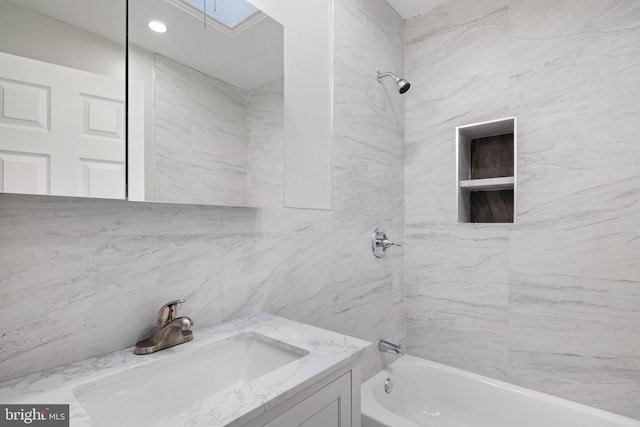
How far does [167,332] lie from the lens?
0.89 m

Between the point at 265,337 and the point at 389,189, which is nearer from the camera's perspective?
the point at 265,337

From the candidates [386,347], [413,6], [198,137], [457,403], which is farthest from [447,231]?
[198,137]

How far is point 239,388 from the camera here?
702 mm

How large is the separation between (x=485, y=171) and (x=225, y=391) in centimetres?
183

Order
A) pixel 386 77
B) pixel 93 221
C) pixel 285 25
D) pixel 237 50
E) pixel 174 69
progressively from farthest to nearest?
pixel 386 77
pixel 285 25
pixel 237 50
pixel 174 69
pixel 93 221

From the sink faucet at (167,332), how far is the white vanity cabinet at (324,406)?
37 cm

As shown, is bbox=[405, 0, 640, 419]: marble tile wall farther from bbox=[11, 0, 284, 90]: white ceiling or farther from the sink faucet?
the sink faucet

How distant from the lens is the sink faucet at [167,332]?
86 centimetres

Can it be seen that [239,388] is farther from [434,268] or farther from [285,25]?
[434,268]

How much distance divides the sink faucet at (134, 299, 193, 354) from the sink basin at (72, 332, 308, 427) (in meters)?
0.03

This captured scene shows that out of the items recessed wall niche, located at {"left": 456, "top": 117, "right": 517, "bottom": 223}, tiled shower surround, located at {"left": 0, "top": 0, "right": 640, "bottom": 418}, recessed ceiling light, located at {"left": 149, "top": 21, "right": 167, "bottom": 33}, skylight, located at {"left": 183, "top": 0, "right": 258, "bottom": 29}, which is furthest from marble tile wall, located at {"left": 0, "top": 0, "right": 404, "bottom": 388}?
skylight, located at {"left": 183, "top": 0, "right": 258, "bottom": 29}

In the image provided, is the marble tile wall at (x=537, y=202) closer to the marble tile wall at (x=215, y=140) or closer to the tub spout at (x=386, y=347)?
the tub spout at (x=386, y=347)

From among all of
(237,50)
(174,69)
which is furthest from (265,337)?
(237,50)

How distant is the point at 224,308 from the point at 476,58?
1.89 metres
